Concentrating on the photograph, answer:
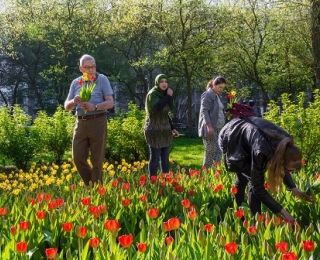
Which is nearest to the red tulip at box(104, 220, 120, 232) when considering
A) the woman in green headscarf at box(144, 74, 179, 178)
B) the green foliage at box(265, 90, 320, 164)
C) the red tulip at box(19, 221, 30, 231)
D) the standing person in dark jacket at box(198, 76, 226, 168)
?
the red tulip at box(19, 221, 30, 231)

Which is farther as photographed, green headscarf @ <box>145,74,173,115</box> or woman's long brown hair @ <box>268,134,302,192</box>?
green headscarf @ <box>145,74,173,115</box>

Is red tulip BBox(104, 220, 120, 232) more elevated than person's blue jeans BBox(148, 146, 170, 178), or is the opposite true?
red tulip BBox(104, 220, 120, 232)

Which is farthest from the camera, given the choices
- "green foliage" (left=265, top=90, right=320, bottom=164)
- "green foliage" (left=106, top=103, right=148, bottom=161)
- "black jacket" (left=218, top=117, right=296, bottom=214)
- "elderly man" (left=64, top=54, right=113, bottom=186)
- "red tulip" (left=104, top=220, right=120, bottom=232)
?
"green foliage" (left=106, top=103, right=148, bottom=161)

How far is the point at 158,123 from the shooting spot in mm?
6219

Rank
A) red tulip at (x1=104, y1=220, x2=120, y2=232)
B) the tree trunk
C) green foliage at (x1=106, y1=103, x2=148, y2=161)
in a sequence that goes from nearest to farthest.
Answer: red tulip at (x1=104, y1=220, x2=120, y2=232) → green foliage at (x1=106, y1=103, x2=148, y2=161) → the tree trunk

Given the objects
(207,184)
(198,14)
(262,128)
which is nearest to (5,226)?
(262,128)

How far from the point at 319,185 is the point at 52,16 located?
24.5 meters

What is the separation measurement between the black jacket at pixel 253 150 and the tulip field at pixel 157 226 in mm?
Answer: 165

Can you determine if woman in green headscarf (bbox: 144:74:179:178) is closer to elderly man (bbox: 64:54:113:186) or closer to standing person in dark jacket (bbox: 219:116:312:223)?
elderly man (bbox: 64:54:113:186)

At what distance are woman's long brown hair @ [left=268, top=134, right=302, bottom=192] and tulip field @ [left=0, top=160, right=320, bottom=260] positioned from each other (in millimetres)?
241

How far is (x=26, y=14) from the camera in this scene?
27703mm

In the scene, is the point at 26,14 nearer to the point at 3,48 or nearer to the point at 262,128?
the point at 3,48

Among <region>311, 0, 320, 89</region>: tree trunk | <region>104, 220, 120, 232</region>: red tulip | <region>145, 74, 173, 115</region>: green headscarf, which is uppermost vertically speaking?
<region>311, 0, 320, 89</region>: tree trunk

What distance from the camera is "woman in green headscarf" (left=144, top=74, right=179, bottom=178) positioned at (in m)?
5.96
